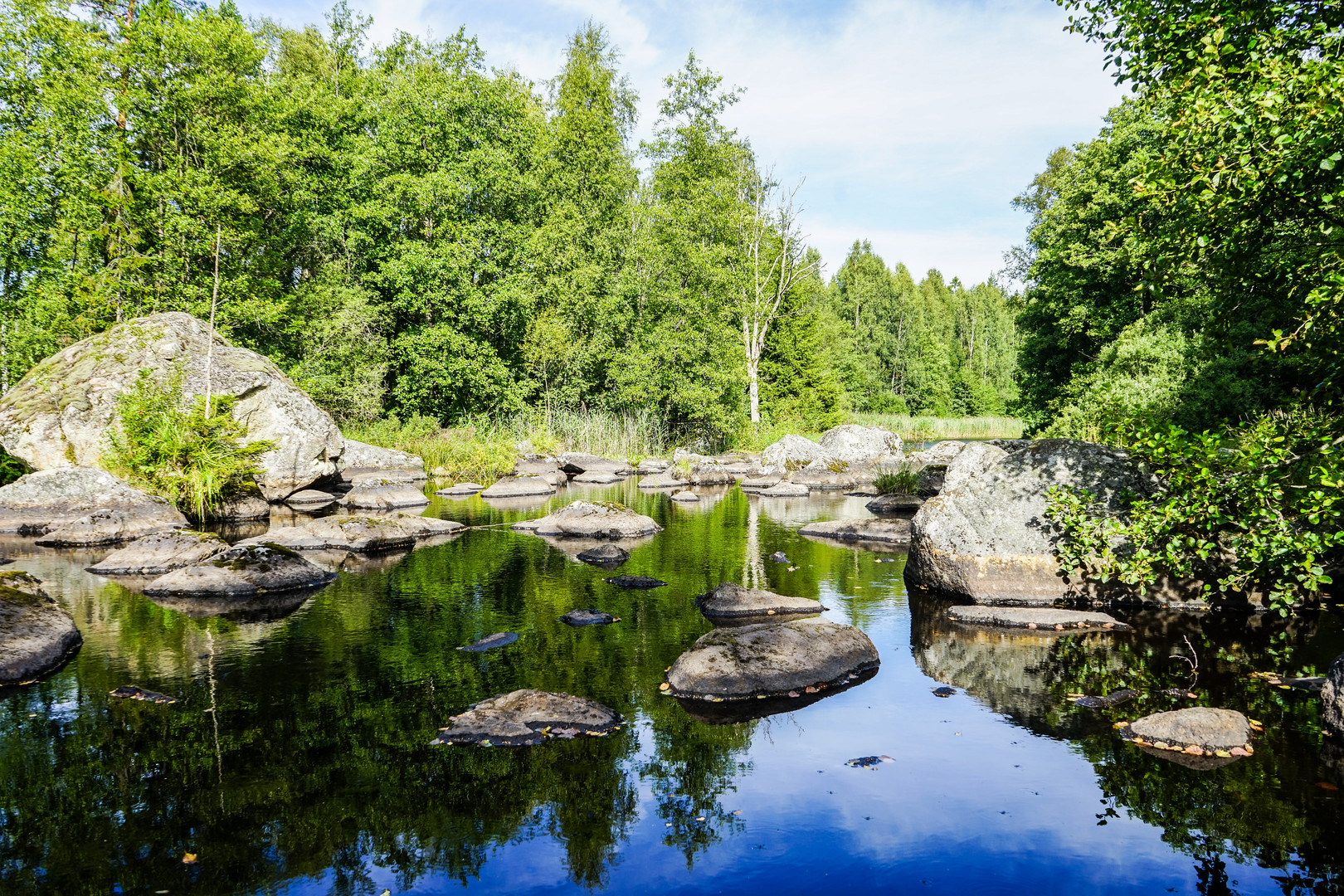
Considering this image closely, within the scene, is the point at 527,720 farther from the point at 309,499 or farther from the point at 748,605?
the point at 309,499

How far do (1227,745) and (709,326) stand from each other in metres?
30.6

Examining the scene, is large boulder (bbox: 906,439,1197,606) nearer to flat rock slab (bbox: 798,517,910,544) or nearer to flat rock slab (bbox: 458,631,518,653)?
flat rock slab (bbox: 798,517,910,544)

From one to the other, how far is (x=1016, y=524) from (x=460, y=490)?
17.0 m

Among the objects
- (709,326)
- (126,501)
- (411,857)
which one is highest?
(709,326)

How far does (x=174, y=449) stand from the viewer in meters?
17.1

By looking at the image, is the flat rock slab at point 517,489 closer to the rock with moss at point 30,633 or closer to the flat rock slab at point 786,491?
the flat rock slab at point 786,491

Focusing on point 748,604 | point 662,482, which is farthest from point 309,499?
point 748,604

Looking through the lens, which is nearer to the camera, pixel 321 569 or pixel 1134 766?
pixel 1134 766

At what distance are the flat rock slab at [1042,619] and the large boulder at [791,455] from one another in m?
19.4

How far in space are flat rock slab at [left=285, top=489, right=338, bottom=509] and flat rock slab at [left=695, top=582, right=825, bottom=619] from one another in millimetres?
13700

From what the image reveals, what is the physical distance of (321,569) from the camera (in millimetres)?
12531

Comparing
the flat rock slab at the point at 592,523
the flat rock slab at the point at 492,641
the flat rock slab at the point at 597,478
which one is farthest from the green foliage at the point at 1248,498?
the flat rock slab at the point at 597,478

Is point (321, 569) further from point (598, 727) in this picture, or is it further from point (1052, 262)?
point (1052, 262)

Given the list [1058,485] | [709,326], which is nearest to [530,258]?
[709,326]
